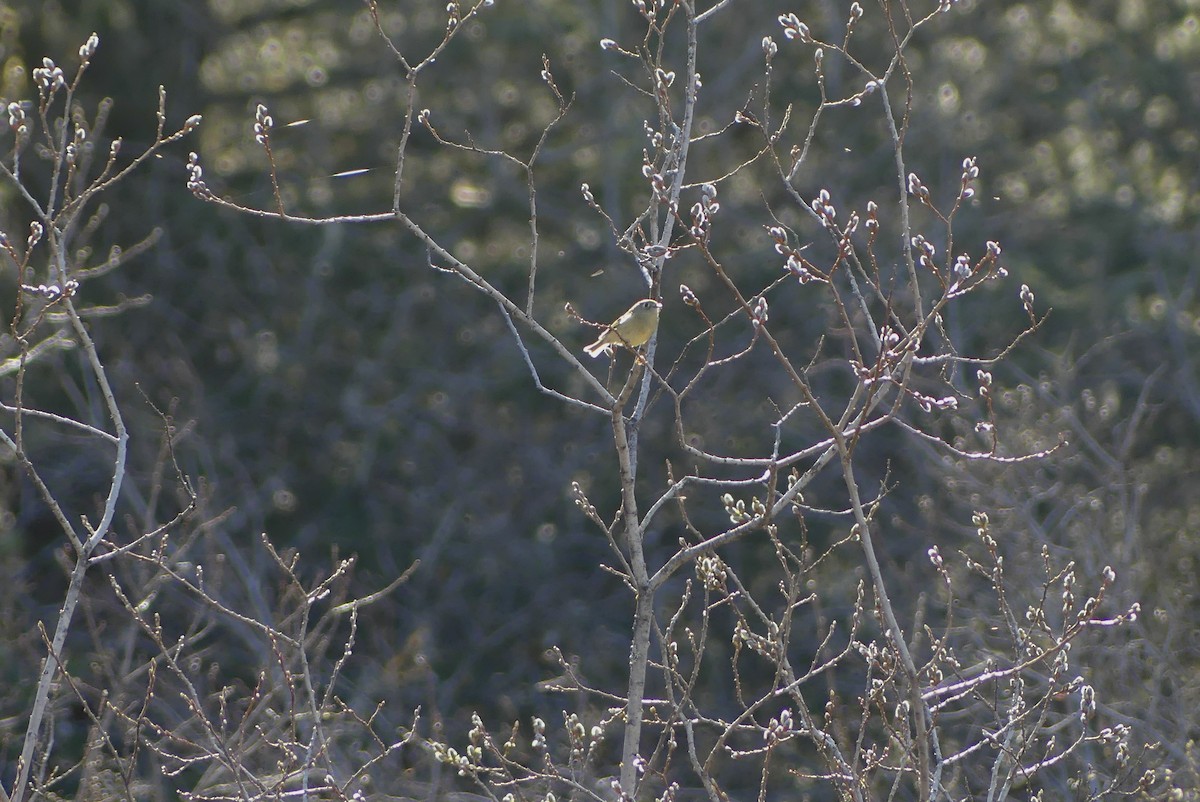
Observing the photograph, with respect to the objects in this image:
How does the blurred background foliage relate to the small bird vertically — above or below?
below

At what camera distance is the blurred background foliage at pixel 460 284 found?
36.8 feet

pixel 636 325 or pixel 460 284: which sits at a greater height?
pixel 636 325

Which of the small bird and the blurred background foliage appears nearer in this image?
the small bird

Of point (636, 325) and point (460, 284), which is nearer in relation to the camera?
point (636, 325)

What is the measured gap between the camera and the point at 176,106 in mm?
11906

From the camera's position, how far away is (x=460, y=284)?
39.2ft

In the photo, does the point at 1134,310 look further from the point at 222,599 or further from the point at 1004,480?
the point at 222,599

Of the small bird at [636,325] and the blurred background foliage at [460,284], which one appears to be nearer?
the small bird at [636,325]

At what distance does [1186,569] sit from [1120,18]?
7.24 meters

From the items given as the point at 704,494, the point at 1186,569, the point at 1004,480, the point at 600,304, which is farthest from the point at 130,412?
the point at 1186,569

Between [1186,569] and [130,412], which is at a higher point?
[1186,569]

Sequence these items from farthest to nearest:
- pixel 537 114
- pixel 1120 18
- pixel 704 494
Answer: pixel 1120 18, pixel 537 114, pixel 704 494

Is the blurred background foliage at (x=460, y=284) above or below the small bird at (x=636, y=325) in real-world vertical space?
below

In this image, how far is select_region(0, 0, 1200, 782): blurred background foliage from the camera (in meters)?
11.2
